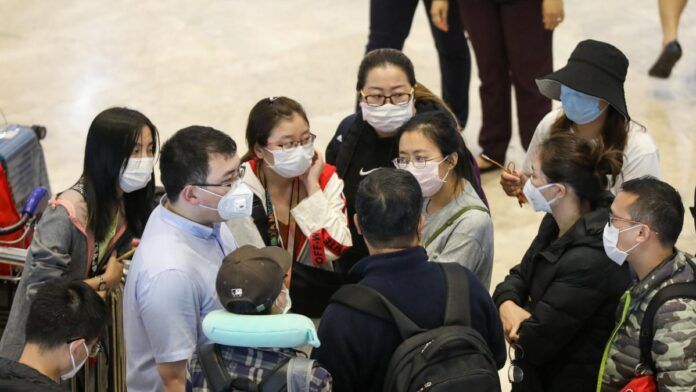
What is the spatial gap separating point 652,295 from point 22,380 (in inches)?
67.6

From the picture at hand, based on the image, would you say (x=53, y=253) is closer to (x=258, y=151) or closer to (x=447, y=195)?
(x=258, y=151)

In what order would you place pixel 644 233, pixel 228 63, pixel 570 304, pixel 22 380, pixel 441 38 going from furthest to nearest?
pixel 228 63 → pixel 441 38 → pixel 570 304 → pixel 644 233 → pixel 22 380

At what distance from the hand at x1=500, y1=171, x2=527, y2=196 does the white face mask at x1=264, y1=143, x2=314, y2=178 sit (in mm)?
754

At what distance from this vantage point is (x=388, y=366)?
257cm

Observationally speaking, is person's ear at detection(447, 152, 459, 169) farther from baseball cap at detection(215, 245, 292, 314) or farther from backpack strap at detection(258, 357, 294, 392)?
backpack strap at detection(258, 357, 294, 392)

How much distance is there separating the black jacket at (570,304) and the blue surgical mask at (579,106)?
1.75 feet

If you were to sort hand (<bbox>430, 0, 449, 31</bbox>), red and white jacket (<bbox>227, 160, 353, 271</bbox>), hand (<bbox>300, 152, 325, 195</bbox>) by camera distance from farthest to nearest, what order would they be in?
hand (<bbox>430, 0, 449, 31</bbox>), hand (<bbox>300, 152, 325, 195</bbox>), red and white jacket (<bbox>227, 160, 353, 271</bbox>)

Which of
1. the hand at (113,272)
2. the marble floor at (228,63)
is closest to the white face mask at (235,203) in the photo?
the hand at (113,272)

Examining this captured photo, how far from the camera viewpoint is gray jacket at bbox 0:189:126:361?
312 cm

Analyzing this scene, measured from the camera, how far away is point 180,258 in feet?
9.47

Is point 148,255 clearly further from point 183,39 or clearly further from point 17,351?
point 183,39

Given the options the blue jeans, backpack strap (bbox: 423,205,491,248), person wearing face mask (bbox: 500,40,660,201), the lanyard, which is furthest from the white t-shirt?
the blue jeans

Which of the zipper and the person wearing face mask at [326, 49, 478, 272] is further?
the person wearing face mask at [326, 49, 478, 272]

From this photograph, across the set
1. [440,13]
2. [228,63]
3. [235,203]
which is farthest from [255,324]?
[228,63]
